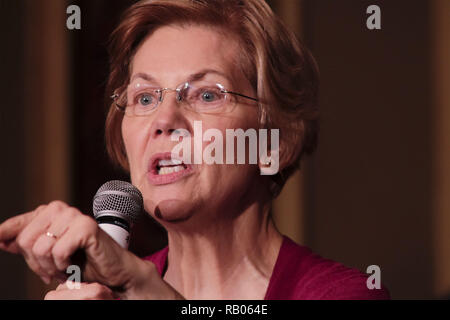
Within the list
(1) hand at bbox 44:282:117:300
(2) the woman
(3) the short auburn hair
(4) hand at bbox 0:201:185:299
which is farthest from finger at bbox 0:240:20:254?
(3) the short auburn hair

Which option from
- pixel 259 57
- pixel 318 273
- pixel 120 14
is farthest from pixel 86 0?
pixel 318 273

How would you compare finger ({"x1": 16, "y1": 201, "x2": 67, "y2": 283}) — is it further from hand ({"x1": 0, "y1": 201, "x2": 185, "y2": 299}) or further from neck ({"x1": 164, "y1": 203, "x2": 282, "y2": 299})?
neck ({"x1": 164, "y1": 203, "x2": 282, "y2": 299})

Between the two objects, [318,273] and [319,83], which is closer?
[318,273]

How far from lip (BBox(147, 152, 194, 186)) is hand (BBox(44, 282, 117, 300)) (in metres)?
0.34

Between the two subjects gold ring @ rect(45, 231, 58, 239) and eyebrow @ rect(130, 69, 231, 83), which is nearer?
gold ring @ rect(45, 231, 58, 239)

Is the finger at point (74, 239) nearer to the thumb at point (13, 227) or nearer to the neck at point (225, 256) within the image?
the thumb at point (13, 227)

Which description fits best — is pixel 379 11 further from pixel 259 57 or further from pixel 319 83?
pixel 259 57

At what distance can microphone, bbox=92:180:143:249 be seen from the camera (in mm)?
1163

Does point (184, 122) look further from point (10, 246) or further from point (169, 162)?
point (10, 246)

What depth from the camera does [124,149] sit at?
1.59m

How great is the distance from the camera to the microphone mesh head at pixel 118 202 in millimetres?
1189

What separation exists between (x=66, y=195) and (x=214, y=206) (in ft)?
1.43

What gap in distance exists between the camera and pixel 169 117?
143 cm

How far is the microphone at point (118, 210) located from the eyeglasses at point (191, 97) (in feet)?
0.92
